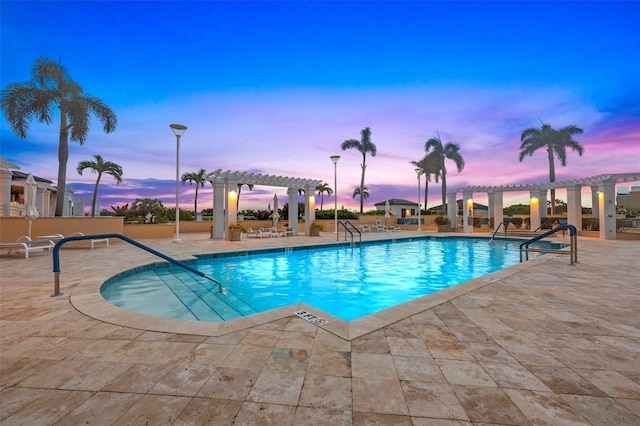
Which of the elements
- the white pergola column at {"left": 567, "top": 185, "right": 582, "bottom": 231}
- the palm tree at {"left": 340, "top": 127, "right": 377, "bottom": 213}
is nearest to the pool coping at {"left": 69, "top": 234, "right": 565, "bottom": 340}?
the white pergola column at {"left": 567, "top": 185, "right": 582, "bottom": 231}

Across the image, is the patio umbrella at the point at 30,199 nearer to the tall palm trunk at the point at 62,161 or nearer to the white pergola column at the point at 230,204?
the tall palm trunk at the point at 62,161

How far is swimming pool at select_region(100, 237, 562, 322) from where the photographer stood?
5.12 meters

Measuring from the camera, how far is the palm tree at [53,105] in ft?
42.0

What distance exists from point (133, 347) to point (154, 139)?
20233mm

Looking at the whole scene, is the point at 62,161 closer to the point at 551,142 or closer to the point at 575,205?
the point at 575,205

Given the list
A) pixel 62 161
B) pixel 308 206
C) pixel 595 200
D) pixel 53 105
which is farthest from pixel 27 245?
pixel 595 200

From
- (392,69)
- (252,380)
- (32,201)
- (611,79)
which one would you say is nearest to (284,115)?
(392,69)

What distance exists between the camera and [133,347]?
8.30ft

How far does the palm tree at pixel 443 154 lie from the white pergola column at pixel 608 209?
1549 cm

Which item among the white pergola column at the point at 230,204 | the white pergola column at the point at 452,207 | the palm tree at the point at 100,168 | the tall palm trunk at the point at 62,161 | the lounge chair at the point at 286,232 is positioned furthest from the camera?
the palm tree at the point at 100,168

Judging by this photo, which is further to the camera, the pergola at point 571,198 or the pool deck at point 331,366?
the pergola at point 571,198

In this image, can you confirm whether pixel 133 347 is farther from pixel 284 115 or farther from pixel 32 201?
pixel 284 115

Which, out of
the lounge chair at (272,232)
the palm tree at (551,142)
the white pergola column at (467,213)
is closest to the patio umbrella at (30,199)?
the lounge chair at (272,232)

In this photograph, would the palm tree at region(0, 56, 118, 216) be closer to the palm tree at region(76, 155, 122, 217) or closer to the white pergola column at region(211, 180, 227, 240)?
the white pergola column at region(211, 180, 227, 240)
